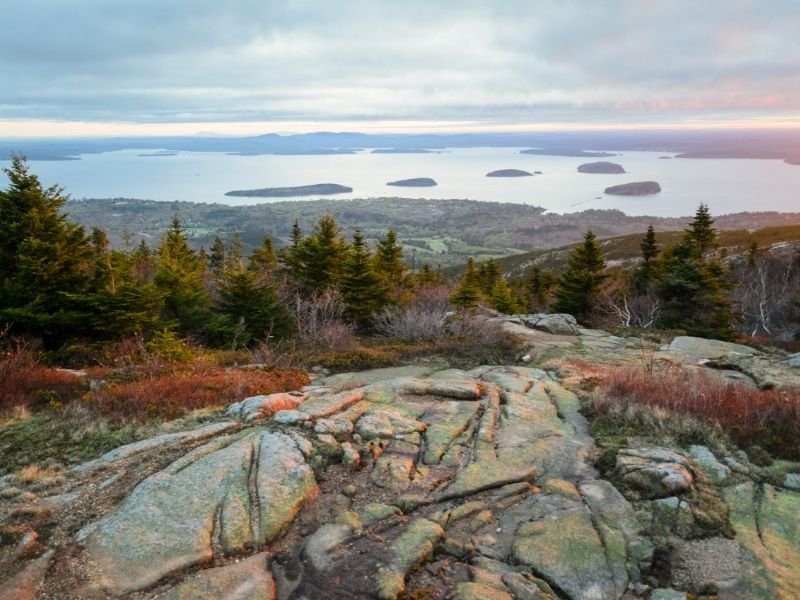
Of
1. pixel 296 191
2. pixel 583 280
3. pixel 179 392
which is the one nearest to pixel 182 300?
pixel 179 392

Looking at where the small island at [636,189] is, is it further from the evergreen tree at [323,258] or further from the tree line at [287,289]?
the evergreen tree at [323,258]

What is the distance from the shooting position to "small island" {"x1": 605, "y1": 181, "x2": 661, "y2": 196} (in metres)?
169

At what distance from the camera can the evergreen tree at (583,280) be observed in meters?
25.9

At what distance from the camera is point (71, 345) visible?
1294cm

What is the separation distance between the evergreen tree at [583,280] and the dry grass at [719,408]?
58.7 ft

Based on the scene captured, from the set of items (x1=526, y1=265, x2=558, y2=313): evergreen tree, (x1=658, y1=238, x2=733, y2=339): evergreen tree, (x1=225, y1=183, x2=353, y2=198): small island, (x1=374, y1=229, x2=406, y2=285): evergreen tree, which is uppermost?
(x1=225, y1=183, x2=353, y2=198): small island

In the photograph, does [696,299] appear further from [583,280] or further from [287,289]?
[287,289]

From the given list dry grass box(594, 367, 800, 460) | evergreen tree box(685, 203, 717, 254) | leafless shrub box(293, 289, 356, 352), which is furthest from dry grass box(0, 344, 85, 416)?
evergreen tree box(685, 203, 717, 254)

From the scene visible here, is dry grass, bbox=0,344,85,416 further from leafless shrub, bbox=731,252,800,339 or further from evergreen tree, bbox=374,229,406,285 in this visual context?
leafless shrub, bbox=731,252,800,339

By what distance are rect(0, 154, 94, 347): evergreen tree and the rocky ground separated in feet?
28.1

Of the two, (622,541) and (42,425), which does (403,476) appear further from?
(42,425)

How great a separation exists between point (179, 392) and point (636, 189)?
18672 centimetres

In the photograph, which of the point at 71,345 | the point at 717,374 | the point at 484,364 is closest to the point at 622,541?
the point at 484,364

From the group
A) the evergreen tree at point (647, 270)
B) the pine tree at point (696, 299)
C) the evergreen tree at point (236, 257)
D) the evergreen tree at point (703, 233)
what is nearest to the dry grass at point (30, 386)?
the evergreen tree at point (236, 257)
